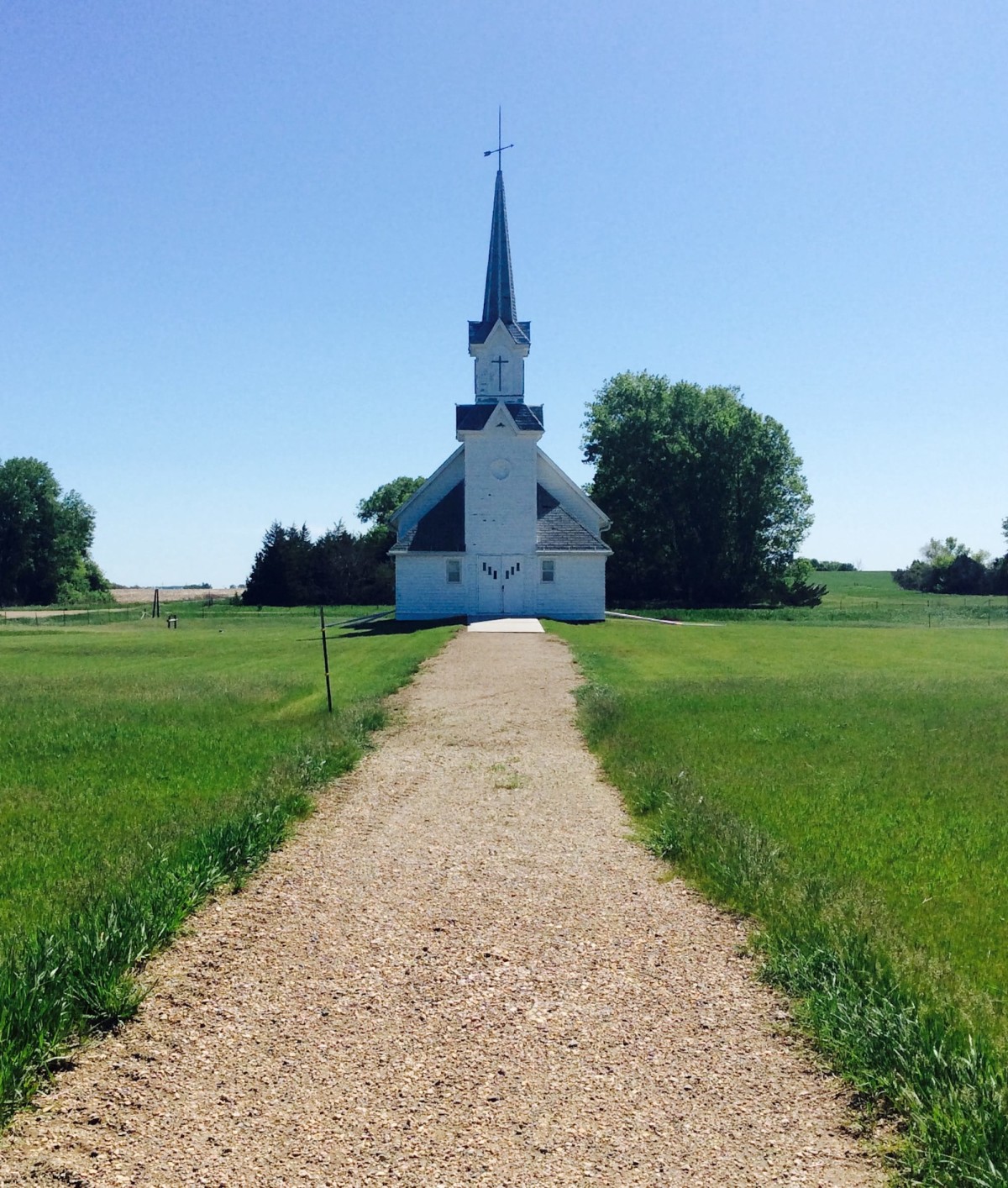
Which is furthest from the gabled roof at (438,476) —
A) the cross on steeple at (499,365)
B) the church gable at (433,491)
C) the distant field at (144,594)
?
the distant field at (144,594)

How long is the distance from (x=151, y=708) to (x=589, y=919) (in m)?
13.3

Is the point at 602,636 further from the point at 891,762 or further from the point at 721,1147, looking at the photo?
the point at 721,1147

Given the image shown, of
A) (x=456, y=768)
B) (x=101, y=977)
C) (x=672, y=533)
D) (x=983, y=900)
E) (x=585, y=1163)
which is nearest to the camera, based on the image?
(x=585, y=1163)

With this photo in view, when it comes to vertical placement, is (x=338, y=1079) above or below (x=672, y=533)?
below

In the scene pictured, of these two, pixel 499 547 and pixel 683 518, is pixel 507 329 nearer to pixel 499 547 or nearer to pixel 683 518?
pixel 499 547

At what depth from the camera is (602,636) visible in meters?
35.4

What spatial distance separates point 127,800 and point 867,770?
9.44 m

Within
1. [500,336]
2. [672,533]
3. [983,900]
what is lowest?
[983,900]

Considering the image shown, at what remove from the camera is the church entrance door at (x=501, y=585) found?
140 feet

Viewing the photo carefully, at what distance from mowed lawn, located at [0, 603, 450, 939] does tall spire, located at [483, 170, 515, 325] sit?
21936 millimetres

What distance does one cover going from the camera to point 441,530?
43.3 meters

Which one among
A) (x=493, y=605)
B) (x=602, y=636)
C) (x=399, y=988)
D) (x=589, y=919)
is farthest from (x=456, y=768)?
(x=493, y=605)

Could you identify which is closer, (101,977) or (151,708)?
(101,977)

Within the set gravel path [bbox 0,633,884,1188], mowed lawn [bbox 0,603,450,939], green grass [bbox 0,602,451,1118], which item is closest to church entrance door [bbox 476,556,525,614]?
mowed lawn [bbox 0,603,450,939]
